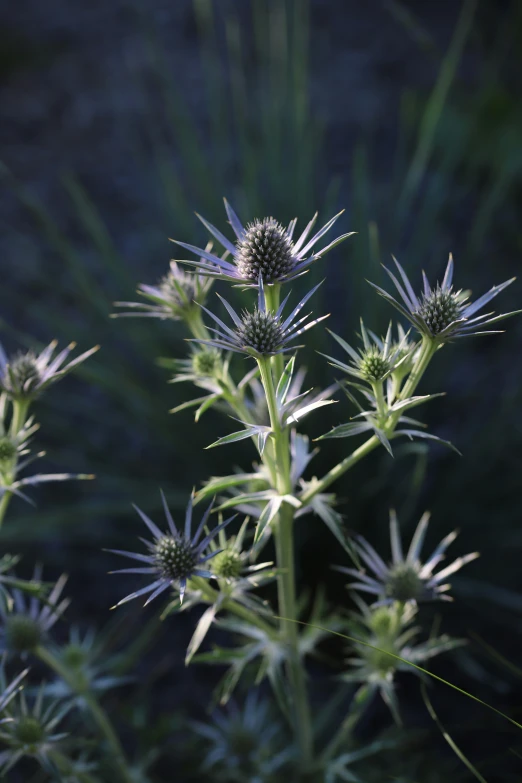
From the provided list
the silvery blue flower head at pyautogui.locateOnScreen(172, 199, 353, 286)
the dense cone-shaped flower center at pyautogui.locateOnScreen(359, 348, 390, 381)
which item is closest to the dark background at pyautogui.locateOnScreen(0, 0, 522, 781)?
the dense cone-shaped flower center at pyautogui.locateOnScreen(359, 348, 390, 381)

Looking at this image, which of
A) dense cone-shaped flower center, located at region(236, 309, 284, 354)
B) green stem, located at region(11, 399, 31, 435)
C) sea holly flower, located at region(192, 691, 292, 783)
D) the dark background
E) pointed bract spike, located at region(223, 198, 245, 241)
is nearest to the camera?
dense cone-shaped flower center, located at region(236, 309, 284, 354)

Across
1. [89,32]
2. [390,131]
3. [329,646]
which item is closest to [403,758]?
[329,646]

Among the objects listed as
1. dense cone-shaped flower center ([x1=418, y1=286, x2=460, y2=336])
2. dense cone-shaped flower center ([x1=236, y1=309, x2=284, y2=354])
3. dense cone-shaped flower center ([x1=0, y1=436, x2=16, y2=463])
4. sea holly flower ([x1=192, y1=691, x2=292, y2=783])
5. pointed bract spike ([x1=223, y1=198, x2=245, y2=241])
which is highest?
pointed bract spike ([x1=223, y1=198, x2=245, y2=241])

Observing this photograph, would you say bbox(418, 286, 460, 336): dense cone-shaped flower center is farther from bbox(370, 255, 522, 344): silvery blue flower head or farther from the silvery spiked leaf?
the silvery spiked leaf

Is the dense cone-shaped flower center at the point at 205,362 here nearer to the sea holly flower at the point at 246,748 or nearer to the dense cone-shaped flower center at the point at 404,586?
the dense cone-shaped flower center at the point at 404,586

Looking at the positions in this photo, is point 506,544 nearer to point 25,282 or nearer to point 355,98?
point 25,282

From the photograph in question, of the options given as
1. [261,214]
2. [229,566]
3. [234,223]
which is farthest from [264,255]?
[261,214]
